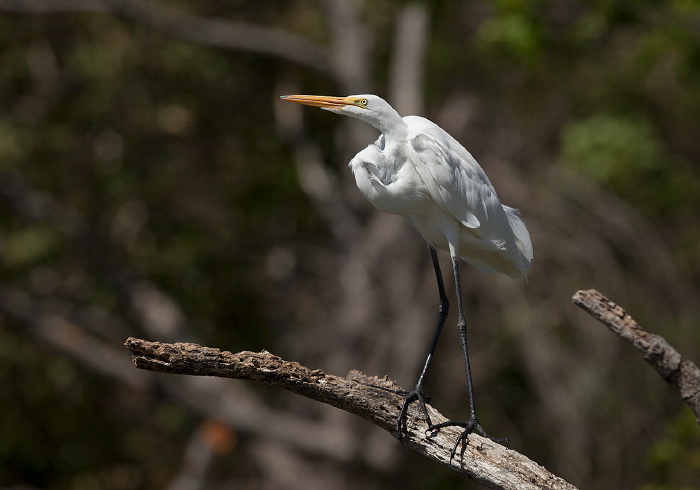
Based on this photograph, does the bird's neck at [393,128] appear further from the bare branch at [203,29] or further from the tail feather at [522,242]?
the bare branch at [203,29]

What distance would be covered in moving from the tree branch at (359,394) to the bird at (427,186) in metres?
0.05

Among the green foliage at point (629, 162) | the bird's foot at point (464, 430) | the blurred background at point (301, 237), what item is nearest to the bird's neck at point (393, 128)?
the bird's foot at point (464, 430)

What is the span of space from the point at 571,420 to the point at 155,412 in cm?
450

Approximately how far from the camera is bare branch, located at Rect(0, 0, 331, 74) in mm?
7922

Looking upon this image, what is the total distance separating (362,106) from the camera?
3.02m

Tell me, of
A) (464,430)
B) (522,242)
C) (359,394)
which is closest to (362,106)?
(522,242)

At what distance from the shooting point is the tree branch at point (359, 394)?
2.45m

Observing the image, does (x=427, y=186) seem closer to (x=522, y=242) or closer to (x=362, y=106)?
(x=362, y=106)

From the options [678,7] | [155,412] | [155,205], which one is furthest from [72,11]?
[678,7]

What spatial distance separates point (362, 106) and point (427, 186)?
333 millimetres

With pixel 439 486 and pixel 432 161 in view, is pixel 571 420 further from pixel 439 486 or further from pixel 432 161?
pixel 432 161

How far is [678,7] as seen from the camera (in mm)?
5754

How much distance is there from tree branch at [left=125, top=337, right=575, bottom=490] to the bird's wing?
2.04 ft

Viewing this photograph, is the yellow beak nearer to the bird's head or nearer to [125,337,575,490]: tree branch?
the bird's head
